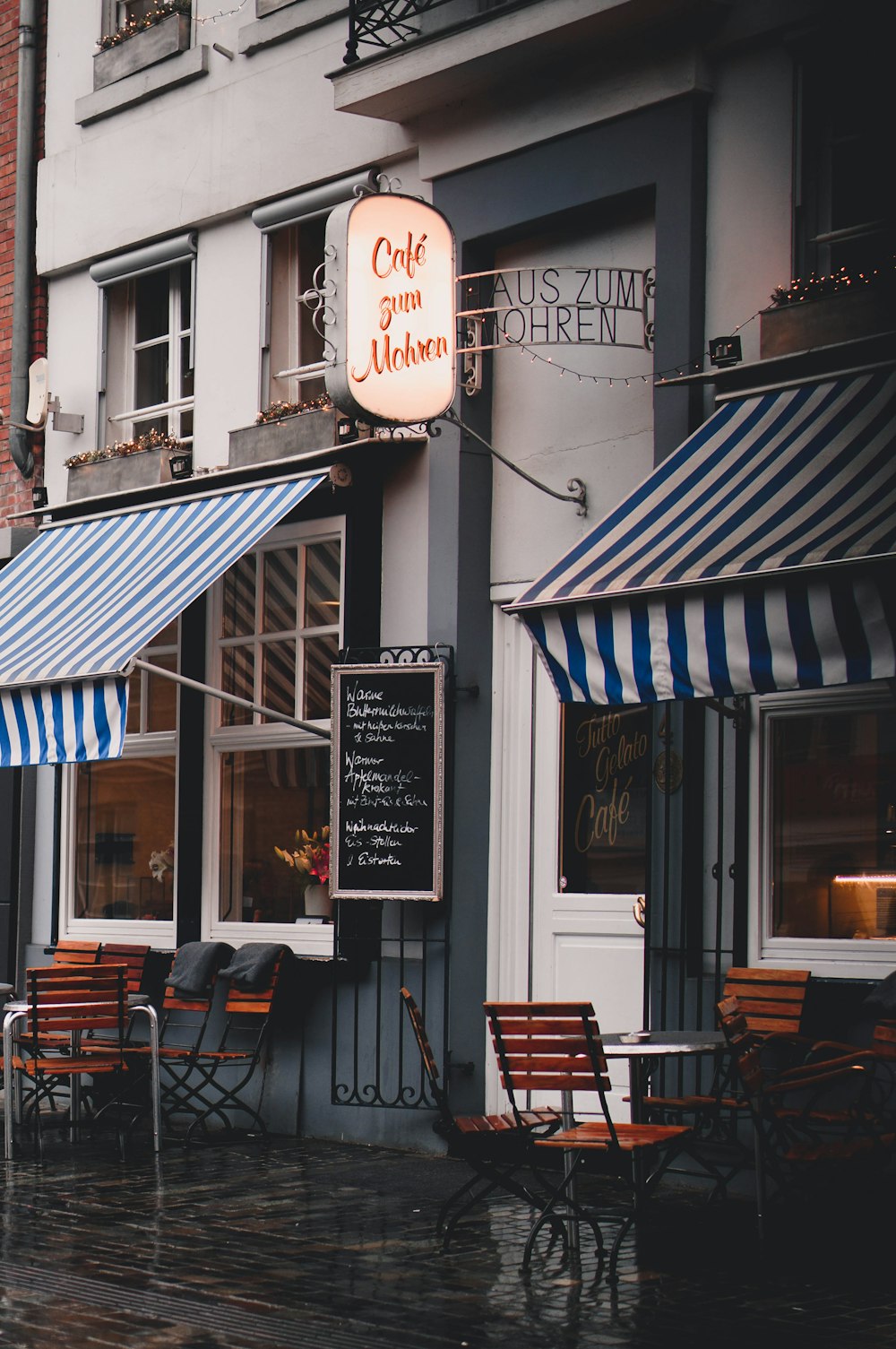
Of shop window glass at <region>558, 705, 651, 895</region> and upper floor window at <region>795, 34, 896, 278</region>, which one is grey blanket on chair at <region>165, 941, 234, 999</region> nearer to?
shop window glass at <region>558, 705, 651, 895</region>

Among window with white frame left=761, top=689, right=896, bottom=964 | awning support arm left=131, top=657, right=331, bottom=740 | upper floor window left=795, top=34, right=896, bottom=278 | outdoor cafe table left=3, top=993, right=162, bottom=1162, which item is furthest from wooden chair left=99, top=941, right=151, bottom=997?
upper floor window left=795, top=34, right=896, bottom=278

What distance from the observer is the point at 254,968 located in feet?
34.7

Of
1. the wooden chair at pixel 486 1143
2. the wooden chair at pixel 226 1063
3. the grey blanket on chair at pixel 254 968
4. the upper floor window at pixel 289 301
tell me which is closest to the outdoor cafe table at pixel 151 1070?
the wooden chair at pixel 226 1063

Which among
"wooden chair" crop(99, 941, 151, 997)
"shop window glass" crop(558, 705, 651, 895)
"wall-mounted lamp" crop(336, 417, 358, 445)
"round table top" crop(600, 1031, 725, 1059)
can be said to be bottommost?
"wooden chair" crop(99, 941, 151, 997)

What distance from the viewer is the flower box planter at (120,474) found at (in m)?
12.3

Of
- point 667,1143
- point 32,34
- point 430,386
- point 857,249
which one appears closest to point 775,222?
point 857,249

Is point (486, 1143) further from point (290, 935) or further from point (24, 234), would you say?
point (24, 234)

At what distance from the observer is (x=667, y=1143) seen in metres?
7.40

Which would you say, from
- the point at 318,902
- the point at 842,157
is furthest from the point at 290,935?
the point at 842,157

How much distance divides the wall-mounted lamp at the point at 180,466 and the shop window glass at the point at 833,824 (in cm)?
480

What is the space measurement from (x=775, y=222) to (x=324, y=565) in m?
3.60

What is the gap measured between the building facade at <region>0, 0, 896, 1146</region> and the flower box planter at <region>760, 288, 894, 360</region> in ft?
0.12

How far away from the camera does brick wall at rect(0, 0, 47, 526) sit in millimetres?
13820

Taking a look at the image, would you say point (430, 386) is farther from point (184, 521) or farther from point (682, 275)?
point (184, 521)
